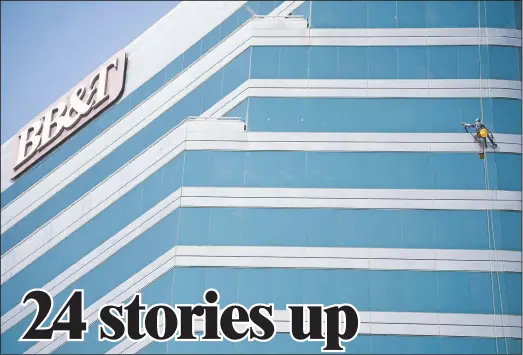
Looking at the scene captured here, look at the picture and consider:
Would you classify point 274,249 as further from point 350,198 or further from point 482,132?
point 482,132

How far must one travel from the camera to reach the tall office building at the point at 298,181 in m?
40.3

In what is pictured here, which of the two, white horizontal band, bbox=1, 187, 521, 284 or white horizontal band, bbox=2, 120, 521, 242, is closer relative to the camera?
white horizontal band, bbox=1, 187, 521, 284

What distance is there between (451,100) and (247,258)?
14244mm

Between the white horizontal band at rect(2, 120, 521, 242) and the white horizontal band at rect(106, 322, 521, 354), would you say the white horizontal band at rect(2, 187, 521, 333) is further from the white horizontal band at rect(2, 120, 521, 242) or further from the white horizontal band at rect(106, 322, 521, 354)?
the white horizontal band at rect(106, 322, 521, 354)

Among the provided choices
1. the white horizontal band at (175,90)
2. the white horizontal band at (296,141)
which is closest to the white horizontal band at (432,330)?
the white horizontal band at (296,141)

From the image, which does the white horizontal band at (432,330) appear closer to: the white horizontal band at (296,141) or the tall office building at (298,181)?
the tall office building at (298,181)

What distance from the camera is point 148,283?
Answer: 41906 millimetres

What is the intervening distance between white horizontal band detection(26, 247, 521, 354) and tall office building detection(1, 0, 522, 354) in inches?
3.5

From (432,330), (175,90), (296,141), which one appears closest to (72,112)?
(175,90)

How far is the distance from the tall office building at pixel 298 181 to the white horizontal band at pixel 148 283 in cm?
9

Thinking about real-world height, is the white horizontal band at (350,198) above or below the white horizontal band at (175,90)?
below

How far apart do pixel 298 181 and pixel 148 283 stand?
956 centimetres

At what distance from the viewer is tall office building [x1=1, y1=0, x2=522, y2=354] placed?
4034cm

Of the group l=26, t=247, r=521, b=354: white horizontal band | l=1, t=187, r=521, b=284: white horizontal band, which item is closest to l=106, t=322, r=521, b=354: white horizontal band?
l=26, t=247, r=521, b=354: white horizontal band
